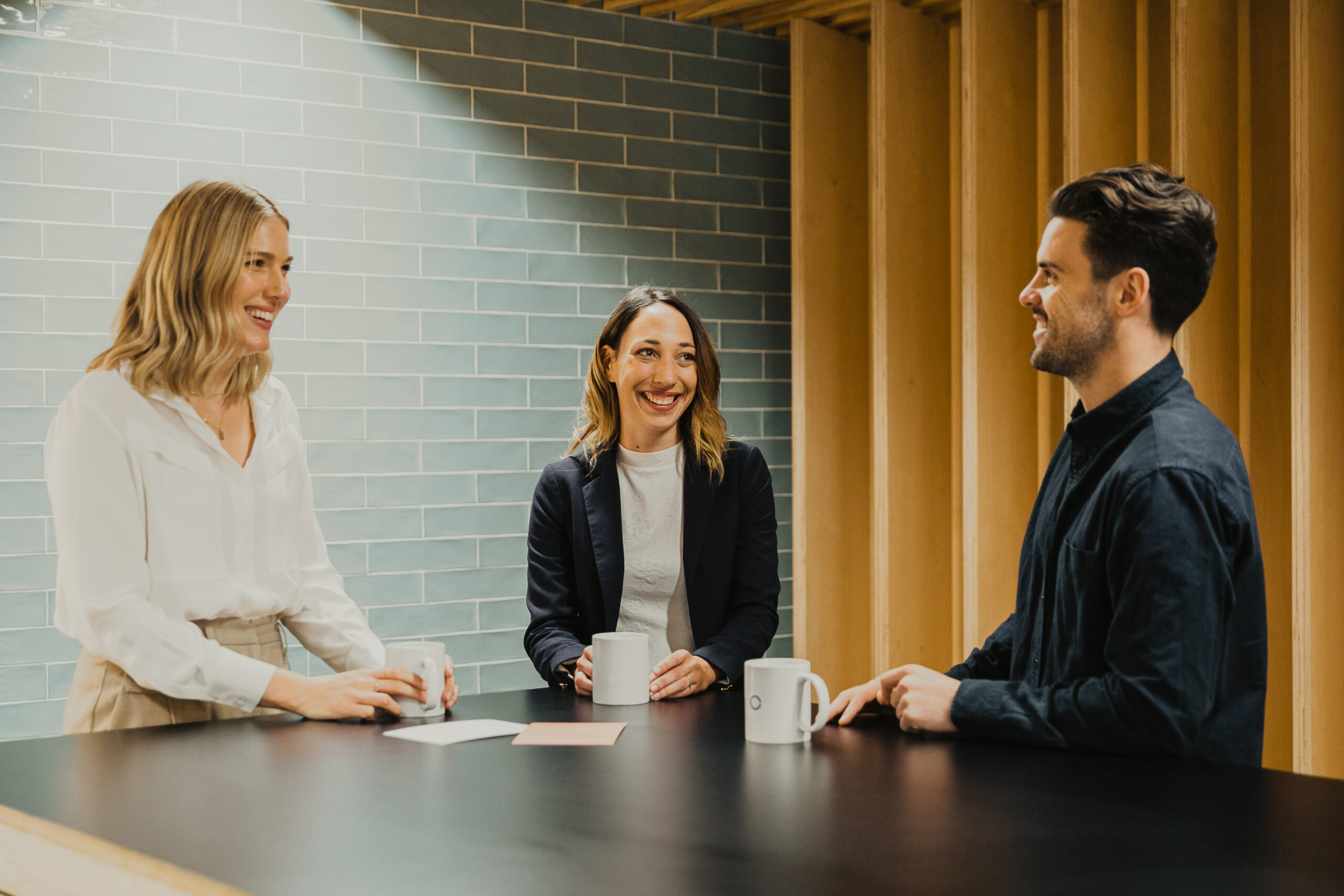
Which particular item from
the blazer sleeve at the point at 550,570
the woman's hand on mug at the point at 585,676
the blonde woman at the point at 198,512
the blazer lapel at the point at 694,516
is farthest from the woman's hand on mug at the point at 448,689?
the blazer lapel at the point at 694,516

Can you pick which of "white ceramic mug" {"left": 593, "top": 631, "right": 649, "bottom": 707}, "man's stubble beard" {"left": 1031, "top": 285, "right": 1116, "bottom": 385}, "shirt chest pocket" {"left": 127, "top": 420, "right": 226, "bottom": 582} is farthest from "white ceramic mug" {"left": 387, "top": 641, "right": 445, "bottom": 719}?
"man's stubble beard" {"left": 1031, "top": 285, "right": 1116, "bottom": 385}

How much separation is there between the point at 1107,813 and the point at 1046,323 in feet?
2.46

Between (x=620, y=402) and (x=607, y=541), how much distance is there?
0.35 m

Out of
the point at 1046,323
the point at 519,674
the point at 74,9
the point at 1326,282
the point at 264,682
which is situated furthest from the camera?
the point at 519,674

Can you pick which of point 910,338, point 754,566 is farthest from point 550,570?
point 910,338

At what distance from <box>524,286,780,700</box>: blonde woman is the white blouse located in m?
0.41

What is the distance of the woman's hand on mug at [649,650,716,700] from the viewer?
201 cm

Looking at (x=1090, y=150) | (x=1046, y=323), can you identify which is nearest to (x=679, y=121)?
(x=1090, y=150)

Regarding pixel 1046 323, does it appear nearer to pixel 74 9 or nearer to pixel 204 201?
pixel 204 201

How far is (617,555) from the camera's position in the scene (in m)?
2.49

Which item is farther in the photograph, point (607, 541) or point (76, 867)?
point (607, 541)

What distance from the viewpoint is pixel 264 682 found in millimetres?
1920

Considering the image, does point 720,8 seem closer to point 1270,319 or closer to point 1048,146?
point 1048,146

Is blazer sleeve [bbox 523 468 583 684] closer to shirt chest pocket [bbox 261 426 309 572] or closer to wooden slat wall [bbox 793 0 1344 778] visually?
shirt chest pocket [bbox 261 426 309 572]
